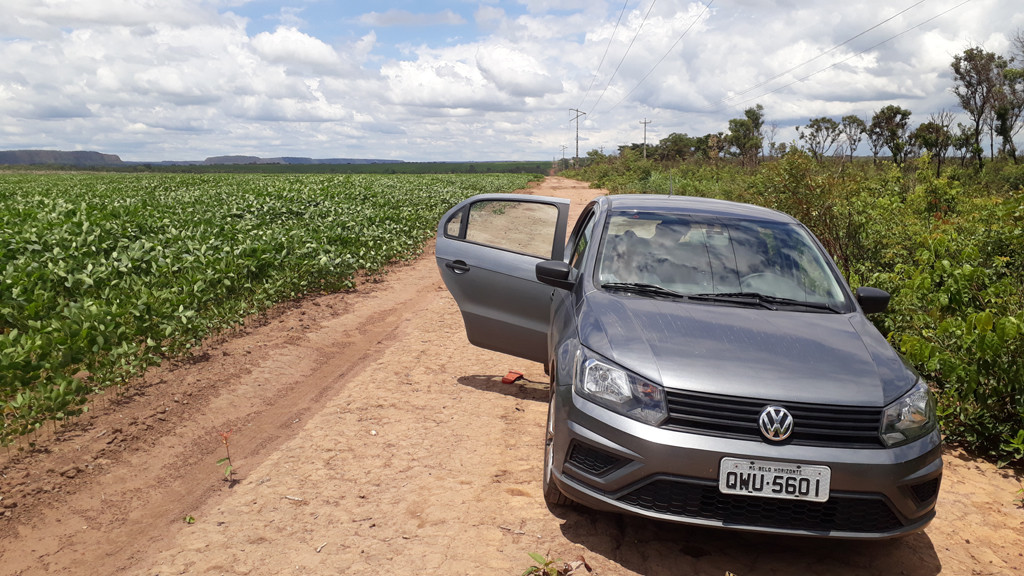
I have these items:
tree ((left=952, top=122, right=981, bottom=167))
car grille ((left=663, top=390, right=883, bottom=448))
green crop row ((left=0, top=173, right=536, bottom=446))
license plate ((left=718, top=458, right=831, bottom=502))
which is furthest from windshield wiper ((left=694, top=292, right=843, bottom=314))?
tree ((left=952, top=122, right=981, bottom=167))

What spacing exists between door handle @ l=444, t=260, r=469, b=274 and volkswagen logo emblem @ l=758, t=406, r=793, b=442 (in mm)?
3115

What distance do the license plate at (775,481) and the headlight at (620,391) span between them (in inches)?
14.4

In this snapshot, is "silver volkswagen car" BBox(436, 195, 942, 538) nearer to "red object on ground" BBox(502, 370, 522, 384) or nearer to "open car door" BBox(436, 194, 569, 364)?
"open car door" BBox(436, 194, 569, 364)

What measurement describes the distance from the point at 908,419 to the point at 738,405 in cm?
83

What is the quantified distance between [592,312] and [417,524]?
1457 millimetres

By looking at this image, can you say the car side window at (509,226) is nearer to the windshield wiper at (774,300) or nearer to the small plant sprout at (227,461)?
the windshield wiper at (774,300)

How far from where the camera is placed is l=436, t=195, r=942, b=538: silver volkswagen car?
3.13 m

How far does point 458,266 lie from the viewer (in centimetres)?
585

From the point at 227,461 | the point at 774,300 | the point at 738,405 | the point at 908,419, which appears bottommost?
the point at 227,461

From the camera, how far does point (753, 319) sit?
3.82m

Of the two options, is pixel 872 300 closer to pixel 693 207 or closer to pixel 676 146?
pixel 693 207

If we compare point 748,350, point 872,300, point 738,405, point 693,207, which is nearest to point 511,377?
point 693,207

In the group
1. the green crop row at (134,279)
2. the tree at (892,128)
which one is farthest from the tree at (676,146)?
the green crop row at (134,279)

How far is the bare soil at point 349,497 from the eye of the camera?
11.6ft
